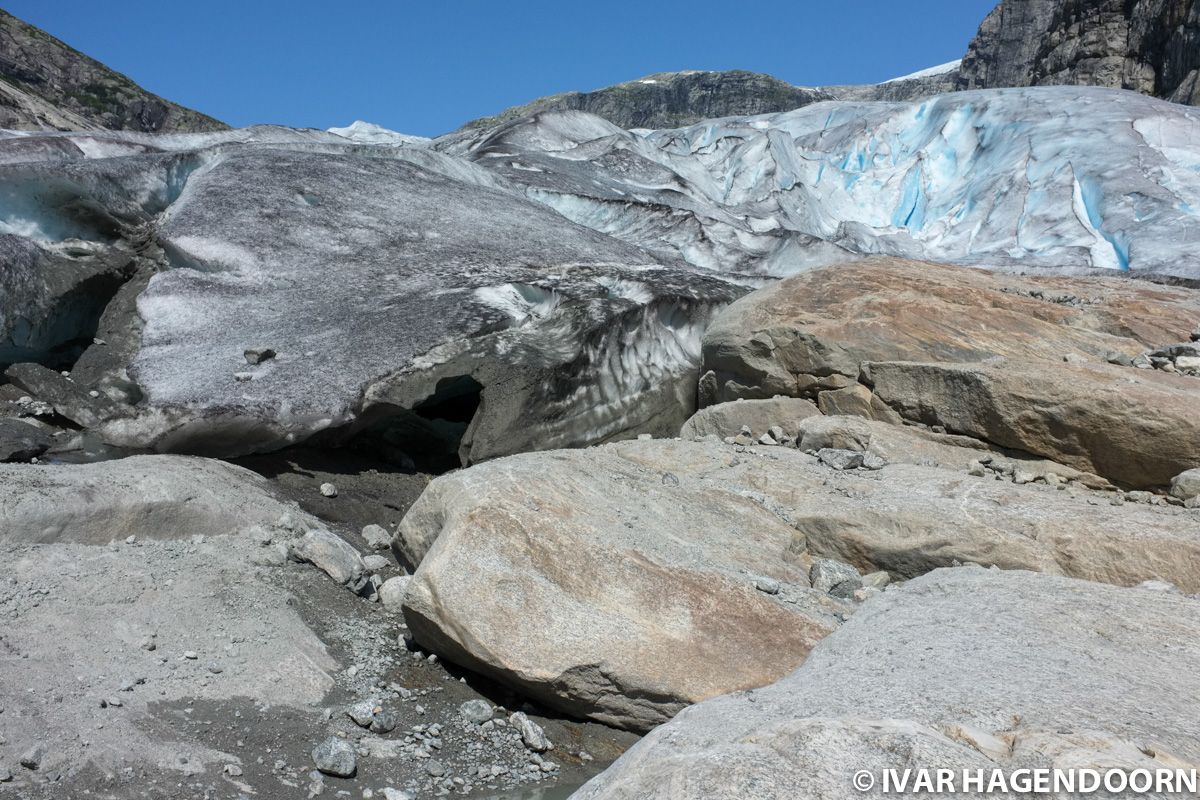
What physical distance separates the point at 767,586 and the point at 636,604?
750 millimetres

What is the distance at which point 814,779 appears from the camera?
114 inches

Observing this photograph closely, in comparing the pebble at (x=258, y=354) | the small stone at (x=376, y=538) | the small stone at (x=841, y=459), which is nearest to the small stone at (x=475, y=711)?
the small stone at (x=376, y=538)

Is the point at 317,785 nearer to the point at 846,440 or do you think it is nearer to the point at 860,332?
the point at 846,440

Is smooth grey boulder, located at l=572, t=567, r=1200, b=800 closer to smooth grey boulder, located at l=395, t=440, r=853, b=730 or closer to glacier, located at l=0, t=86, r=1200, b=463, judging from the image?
smooth grey boulder, located at l=395, t=440, r=853, b=730

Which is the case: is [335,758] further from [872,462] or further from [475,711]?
[872,462]

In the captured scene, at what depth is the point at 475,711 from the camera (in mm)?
4723

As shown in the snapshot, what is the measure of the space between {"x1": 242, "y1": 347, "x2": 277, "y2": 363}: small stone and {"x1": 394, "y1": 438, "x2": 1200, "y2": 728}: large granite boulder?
2.15 meters

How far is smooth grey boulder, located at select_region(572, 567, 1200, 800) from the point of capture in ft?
9.72

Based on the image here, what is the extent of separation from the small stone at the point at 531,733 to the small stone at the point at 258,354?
12.1ft

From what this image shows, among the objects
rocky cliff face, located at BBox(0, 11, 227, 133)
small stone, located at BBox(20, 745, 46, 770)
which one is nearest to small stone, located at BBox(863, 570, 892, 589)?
small stone, located at BBox(20, 745, 46, 770)

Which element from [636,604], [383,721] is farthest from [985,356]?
[383,721]

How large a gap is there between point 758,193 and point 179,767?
16.7 m

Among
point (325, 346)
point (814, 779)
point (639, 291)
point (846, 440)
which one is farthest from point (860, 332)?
point (814, 779)

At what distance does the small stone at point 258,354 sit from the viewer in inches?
281
